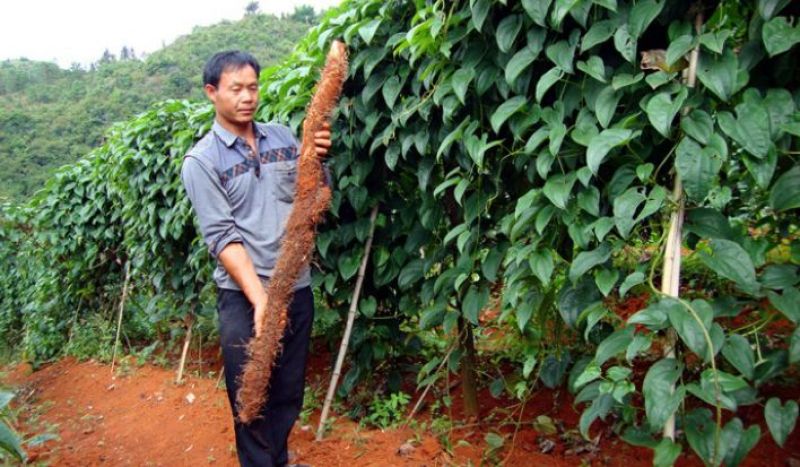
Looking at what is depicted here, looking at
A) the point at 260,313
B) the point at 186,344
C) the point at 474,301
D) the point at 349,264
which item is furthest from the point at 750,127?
the point at 186,344

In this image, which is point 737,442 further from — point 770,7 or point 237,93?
point 237,93

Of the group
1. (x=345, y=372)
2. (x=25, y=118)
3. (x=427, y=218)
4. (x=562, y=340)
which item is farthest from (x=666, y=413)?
(x=25, y=118)

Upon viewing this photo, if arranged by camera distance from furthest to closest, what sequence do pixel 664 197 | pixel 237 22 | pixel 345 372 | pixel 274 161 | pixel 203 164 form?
pixel 237 22, pixel 345 372, pixel 274 161, pixel 203 164, pixel 664 197

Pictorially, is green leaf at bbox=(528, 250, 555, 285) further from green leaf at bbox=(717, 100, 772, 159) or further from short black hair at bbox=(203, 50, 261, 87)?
short black hair at bbox=(203, 50, 261, 87)

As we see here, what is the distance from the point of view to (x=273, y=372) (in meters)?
2.56

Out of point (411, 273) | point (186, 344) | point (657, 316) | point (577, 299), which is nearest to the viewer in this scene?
point (657, 316)

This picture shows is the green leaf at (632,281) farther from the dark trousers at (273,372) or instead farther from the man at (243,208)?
the dark trousers at (273,372)

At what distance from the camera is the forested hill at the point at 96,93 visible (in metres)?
22.9

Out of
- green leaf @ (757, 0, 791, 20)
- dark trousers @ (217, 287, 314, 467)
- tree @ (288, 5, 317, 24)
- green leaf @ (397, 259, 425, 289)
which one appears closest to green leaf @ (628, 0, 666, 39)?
green leaf @ (757, 0, 791, 20)

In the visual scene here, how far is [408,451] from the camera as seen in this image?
2641 millimetres

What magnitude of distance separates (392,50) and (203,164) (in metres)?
0.92

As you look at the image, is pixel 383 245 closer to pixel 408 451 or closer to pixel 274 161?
pixel 274 161

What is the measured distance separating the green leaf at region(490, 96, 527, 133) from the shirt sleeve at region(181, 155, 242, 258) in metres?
1.10

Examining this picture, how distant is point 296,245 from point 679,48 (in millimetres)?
1456
